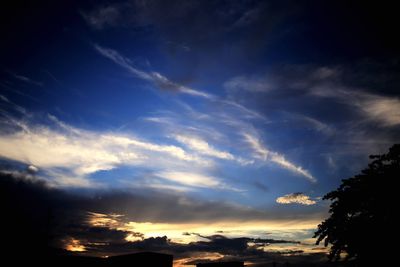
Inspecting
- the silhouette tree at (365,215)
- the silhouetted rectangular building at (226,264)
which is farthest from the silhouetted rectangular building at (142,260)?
the silhouette tree at (365,215)

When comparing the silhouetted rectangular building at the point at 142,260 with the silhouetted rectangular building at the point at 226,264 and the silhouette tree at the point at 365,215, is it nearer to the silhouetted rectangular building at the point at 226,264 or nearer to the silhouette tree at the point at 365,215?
the silhouetted rectangular building at the point at 226,264

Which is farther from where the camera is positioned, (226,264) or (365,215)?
(226,264)

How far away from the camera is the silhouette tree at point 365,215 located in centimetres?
1134

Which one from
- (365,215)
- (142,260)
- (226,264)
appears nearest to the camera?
(365,215)

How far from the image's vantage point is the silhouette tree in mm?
11344

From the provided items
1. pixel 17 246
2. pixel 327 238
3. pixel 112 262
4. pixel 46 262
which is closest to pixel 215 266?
pixel 112 262

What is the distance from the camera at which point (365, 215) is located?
40.4 feet

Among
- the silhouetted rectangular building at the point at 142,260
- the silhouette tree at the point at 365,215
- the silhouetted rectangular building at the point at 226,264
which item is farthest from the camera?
the silhouetted rectangular building at the point at 226,264

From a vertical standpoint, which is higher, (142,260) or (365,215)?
(365,215)

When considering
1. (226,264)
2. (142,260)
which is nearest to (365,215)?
(142,260)

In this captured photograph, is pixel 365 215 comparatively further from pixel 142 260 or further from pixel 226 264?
pixel 226 264

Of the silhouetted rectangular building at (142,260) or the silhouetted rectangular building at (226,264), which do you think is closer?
the silhouetted rectangular building at (142,260)

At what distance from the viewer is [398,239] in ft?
35.8

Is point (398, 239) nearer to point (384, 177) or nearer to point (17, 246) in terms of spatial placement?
point (384, 177)
